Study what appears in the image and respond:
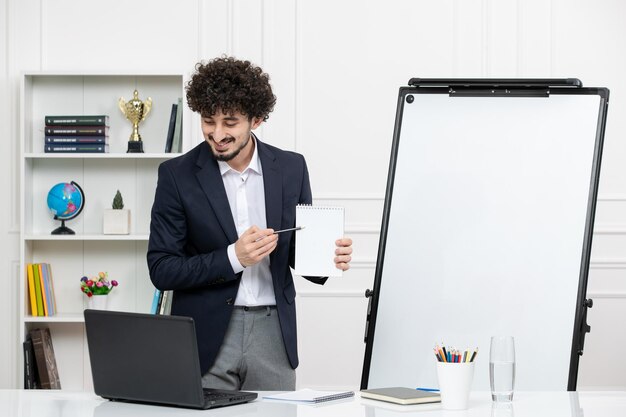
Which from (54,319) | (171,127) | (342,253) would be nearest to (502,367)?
(342,253)

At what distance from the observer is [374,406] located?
6.62ft

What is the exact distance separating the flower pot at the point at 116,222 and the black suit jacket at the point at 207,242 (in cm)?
192

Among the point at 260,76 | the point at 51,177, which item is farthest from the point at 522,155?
the point at 51,177

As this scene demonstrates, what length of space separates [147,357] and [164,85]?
293 centimetres

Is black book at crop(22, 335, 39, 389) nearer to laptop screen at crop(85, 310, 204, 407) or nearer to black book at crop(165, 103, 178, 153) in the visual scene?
black book at crop(165, 103, 178, 153)

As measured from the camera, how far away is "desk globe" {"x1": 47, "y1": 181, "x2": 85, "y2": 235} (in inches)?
180

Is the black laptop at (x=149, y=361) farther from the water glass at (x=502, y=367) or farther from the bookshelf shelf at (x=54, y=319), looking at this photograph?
the bookshelf shelf at (x=54, y=319)

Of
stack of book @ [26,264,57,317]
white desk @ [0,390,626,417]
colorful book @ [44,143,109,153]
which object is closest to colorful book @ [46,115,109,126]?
colorful book @ [44,143,109,153]

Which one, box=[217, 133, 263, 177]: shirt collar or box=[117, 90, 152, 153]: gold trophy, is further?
box=[117, 90, 152, 153]: gold trophy

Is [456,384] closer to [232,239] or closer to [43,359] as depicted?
[232,239]

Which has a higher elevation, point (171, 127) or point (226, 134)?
point (171, 127)

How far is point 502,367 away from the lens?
201 cm

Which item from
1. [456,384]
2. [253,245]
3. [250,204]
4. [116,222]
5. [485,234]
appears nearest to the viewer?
[456,384]

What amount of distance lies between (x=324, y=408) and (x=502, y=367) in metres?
0.43
